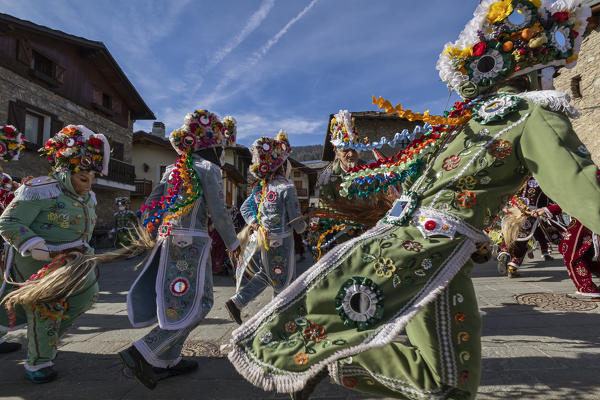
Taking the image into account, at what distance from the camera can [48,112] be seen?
48.3 ft

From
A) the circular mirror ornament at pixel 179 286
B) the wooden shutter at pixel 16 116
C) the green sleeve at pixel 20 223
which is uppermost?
the wooden shutter at pixel 16 116

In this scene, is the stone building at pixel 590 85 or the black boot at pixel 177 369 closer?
the black boot at pixel 177 369

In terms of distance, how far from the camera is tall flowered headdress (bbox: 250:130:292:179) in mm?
4445

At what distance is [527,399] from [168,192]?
2802 millimetres

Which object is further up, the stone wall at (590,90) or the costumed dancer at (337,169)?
the stone wall at (590,90)

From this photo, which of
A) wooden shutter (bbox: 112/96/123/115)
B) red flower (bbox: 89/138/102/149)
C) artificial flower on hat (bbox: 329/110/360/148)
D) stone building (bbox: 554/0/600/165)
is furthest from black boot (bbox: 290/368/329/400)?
wooden shutter (bbox: 112/96/123/115)

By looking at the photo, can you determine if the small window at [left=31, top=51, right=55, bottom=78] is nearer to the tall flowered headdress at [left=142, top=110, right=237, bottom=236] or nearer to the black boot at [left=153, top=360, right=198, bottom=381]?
the tall flowered headdress at [left=142, top=110, right=237, bottom=236]

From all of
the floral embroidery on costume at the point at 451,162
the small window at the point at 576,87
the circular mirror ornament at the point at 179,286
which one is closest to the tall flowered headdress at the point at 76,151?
the circular mirror ornament at the point at 179,286

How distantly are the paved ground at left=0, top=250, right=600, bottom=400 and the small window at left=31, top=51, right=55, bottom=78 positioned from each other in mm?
15309

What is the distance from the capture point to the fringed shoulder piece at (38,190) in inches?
106

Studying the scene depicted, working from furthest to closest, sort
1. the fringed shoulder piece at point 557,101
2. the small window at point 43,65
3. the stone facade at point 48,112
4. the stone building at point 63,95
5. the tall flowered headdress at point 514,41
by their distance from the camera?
the small window at point 43,65 < the stone building at point 63,95 < the stone facade at point 48,112 < the tall flowered headdress at point 514,41 < the fringed shoulder piece at point 557,101

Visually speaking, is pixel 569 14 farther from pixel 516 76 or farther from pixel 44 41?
pixel 44 41

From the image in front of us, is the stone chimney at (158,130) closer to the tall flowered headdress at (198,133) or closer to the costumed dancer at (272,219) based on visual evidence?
the costumed dancer at (272,219)

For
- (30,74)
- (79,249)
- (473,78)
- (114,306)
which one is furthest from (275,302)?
(30,74)
